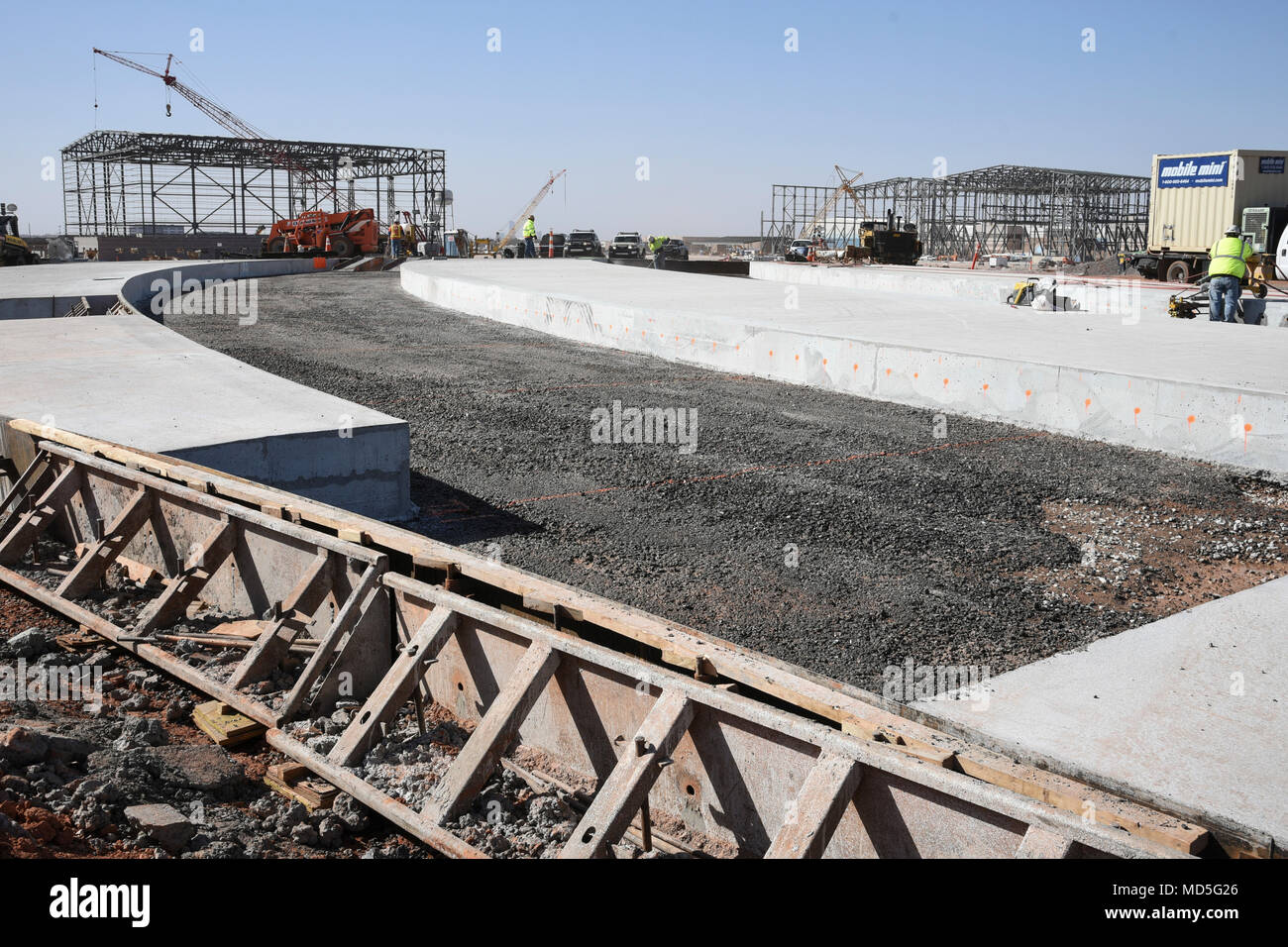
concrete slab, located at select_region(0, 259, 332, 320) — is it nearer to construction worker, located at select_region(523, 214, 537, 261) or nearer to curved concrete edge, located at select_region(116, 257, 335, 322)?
curved concrete edge, located at select_region(116, 257, 335, 322)

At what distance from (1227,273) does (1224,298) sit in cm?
71

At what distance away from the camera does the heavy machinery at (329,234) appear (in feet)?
156

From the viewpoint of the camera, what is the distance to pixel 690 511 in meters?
8.19

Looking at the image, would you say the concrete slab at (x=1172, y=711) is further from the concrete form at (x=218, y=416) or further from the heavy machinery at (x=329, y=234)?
the heavy machinery at (x=329, y=234)

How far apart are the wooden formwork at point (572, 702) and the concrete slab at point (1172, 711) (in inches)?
9.7

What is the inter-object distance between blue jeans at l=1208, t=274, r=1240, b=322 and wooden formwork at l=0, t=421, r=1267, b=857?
16.8 m

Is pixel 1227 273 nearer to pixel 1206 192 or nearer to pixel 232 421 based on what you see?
pixel 232 421

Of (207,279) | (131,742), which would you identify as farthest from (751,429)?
(207,279)

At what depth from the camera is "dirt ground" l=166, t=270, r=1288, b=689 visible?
6.08m

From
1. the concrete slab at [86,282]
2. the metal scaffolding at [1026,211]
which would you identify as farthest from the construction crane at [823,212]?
the concrete slab at [86,282]

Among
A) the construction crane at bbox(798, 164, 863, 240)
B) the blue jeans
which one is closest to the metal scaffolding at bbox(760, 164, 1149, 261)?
the construction crane at bbox(798, 164, 863, 240)
